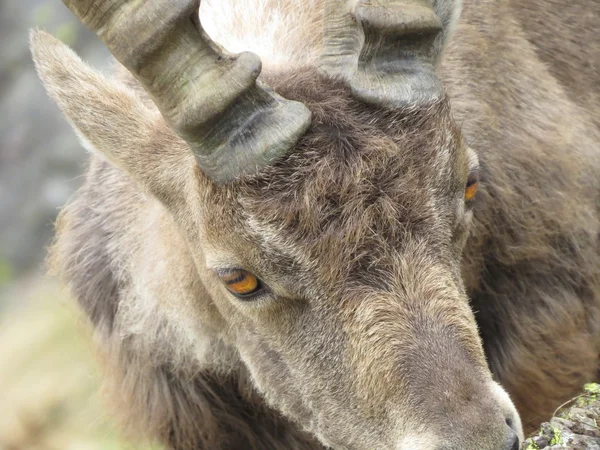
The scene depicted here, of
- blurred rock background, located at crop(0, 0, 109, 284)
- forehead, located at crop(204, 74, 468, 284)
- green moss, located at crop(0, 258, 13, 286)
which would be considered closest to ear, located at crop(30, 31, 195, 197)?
forehead, located at crop(204, 74, 468, 284)

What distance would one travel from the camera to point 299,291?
5051mm

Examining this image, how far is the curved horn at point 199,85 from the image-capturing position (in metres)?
4.74

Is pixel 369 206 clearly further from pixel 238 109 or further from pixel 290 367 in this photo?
pixel 290 367

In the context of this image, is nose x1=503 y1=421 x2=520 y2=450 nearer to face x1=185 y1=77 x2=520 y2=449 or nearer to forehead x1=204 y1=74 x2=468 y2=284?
face x1=185 y1=77 x2=520 y2=449

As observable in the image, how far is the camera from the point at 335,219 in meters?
4.89

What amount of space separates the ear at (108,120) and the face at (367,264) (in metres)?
0.60

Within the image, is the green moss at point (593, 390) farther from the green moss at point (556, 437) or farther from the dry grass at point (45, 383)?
the dry grass at point (45, 383)

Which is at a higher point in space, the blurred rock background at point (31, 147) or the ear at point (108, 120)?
the ear at point (108, 120)

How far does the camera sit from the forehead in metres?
4.89

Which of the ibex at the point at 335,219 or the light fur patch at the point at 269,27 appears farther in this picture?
the light fur patch at the point at 269,27

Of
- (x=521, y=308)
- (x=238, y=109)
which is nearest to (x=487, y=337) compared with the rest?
(x=521, y=308)

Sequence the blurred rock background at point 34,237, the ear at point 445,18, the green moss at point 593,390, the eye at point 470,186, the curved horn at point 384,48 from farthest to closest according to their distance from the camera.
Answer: the blurred rock background at point 34,237 < the ear at point 445,18 < the eye at point 470,186 < the green moss at point 593,390 < the curved horn at point 384,48

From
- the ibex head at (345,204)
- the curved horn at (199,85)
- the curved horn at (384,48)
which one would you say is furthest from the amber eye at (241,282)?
the curved horn at (384,48)

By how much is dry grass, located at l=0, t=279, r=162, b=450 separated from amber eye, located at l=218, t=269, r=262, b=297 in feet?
14.3
